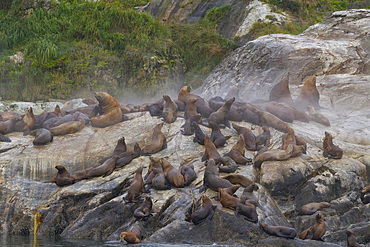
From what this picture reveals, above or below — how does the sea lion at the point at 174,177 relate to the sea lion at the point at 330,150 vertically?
below

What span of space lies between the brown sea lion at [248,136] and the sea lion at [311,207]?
82.3 inches

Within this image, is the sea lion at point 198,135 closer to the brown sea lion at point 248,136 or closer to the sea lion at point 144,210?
the brown sea lion at point 248,136

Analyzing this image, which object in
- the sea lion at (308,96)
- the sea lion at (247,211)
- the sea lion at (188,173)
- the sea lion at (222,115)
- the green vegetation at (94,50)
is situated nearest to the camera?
the sea lion at (247,211)

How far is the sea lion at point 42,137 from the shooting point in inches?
360

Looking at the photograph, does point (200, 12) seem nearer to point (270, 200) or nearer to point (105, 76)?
point (105, 76)

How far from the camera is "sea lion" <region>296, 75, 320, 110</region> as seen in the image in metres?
12.9

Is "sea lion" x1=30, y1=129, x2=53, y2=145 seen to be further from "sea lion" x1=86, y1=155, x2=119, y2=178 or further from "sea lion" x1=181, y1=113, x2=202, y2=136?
"sea lion" x1=181, y1=113, x2=202, y2=136

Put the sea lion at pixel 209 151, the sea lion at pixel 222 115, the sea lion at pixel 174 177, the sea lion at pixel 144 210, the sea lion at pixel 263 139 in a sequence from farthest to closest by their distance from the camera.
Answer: the sea lion at pixel 222 115
the sea lion at pixel 263 139
the sea lion at pixel 209 151
the sea lion at pixel 174 177
the sea lion at pixel 144 210

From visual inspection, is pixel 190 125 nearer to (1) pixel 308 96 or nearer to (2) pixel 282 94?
(2) pixel 282 94

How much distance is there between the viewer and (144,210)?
675 cm

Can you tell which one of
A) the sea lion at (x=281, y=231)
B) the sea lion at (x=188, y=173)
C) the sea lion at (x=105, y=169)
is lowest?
the sea lion at (x=105, y=169)

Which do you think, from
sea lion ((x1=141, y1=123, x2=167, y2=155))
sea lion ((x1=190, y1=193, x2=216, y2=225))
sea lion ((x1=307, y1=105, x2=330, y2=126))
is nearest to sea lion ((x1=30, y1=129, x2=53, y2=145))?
sea lion ((x1=141, y1=123, x2=167, y2=155))

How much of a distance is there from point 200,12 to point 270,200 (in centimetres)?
1905

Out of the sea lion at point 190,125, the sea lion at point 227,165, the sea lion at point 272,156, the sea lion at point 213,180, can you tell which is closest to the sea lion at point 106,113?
the sea lion at point 190,125
